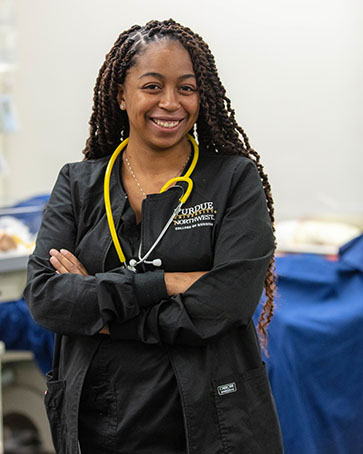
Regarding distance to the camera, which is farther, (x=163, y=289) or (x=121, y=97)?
(x=121, y=97)

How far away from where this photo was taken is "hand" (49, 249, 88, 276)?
1.37m

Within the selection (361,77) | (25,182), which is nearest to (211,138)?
(361,77)

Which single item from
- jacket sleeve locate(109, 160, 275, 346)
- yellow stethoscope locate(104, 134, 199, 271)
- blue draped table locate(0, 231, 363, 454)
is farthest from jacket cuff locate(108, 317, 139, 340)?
blue draped table locate(0, 231, 363, 454)

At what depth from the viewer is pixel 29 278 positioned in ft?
4.56

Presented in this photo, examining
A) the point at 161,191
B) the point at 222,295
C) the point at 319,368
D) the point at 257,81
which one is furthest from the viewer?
the point at 319,368

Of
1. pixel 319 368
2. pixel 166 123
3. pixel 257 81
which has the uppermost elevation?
pixel 257 81

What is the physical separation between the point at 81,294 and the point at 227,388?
314mm

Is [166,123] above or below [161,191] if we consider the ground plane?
above

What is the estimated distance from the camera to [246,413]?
1296 mm

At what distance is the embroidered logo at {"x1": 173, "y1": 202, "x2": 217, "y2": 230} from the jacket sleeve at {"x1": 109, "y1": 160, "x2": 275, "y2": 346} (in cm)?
3

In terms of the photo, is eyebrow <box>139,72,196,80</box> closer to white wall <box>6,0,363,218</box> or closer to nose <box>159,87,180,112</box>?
nose <box>159,87,180,112</box>

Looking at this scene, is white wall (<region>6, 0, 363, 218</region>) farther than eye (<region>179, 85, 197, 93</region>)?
Yes

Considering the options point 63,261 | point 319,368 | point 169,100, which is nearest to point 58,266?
point 63,261

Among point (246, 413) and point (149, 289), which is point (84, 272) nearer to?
point (149, 289)
